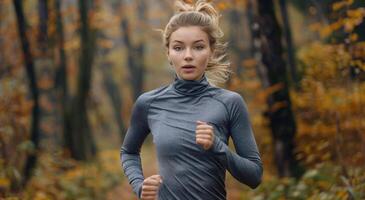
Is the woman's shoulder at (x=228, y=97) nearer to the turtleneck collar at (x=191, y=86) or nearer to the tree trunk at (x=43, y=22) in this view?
the turtleneck collar at (x=191, y=86)

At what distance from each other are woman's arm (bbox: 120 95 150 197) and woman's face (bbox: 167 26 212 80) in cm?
33

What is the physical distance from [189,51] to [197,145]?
565 mm

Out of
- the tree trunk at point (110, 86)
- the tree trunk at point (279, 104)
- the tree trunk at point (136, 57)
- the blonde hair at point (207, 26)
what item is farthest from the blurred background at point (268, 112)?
the tree trunk at point (110, 86)

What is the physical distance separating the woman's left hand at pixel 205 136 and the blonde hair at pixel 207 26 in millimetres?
666

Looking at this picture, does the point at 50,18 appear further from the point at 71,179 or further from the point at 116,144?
the point at 116,144

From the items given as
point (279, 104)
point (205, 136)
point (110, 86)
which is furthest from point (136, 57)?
point (205, 136)

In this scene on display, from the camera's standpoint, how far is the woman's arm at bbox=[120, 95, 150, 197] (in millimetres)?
3971

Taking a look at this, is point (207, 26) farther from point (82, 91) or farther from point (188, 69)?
point (82, 91)

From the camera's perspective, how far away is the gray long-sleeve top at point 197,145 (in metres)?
3.60

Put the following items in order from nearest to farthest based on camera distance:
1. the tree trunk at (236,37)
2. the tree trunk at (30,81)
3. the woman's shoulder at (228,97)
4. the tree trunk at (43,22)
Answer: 1. the woman's shoulder at (228,97)
2. the tree trunk at (30,81)
3. the tree trunk at (43,22)
4. the tree trunk at (236,37)

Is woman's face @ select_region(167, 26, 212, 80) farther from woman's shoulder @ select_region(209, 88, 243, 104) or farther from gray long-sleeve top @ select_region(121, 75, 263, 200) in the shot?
woman's shoulder @ select_region(209, 88, 243, 104)

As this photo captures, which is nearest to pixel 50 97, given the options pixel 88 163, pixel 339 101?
pixel 88 163

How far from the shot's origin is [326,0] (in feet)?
39.5

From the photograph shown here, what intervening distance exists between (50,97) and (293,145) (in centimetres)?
2250
